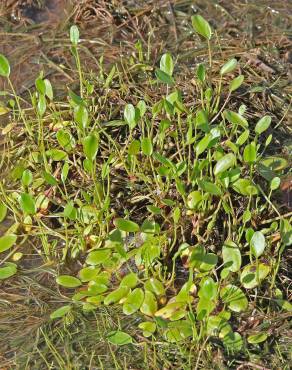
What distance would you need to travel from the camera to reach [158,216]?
2.61 metres

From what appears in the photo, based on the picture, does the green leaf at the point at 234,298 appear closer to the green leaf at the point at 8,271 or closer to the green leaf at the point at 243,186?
the green leaf at the point at 243,186

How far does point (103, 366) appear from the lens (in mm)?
2281

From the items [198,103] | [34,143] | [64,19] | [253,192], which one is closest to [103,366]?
[253,192]

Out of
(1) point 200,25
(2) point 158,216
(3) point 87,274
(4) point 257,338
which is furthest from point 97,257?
(1) point 200,25

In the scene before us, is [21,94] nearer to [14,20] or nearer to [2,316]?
[14,20]

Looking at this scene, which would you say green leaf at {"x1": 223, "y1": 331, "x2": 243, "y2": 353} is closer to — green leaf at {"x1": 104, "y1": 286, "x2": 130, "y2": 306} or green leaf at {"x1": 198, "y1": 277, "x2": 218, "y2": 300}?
green leaf at {"x1": 198, "y1": 277, "x2": 218, "y2": 300}

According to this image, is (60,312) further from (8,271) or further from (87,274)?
(8,271)

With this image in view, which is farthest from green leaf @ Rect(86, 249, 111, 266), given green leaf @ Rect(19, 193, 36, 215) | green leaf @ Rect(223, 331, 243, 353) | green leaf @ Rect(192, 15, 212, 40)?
green leaf @ Rect(192, 15, 212, 40)

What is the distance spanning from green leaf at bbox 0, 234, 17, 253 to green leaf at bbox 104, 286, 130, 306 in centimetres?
40

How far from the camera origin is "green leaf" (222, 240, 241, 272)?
93.5 inches

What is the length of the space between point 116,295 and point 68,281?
0.18 meters

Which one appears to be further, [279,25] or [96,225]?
[279,25]

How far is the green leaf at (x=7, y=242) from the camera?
100 inches

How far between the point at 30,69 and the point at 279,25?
3.62 ft
